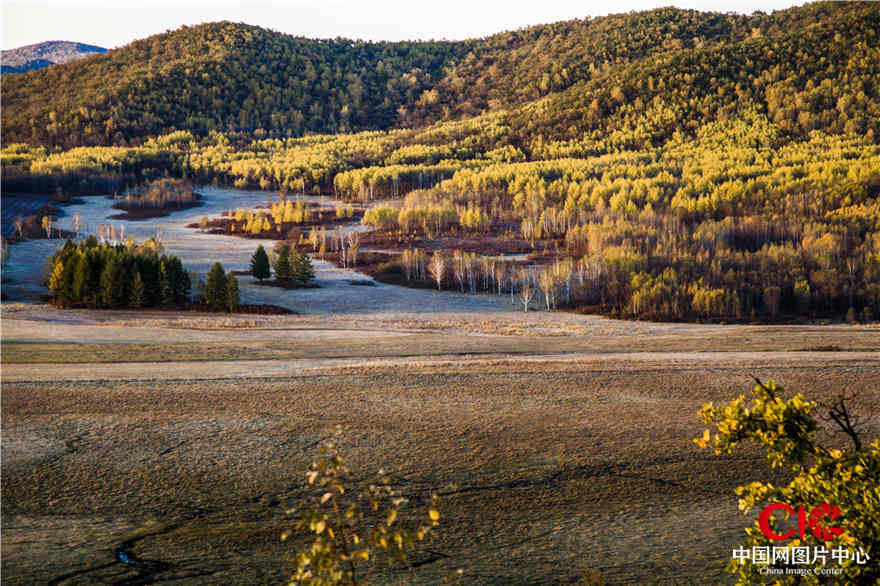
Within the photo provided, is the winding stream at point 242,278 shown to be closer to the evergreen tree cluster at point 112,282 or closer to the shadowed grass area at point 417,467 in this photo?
the evergreen tree cluster at point 112,282

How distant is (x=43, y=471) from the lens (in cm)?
1602


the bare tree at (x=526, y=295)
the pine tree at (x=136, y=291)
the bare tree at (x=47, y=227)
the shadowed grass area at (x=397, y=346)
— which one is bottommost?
the bare tree at (x=526, y=295)

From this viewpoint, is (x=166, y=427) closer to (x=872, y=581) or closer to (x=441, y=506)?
(x=441, y=506)

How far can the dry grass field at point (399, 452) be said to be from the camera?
41.4 feet

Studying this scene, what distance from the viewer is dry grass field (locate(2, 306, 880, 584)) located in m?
12.6

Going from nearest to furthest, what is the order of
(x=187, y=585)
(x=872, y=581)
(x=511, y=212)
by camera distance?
(x=872, y=581)
(x=187, y=585)
(x=511, y=212)

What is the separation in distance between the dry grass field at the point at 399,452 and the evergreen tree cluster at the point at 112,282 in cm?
2130

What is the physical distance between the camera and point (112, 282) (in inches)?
2079

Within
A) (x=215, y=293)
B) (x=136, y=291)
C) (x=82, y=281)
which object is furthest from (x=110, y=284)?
(x=215, y=293)

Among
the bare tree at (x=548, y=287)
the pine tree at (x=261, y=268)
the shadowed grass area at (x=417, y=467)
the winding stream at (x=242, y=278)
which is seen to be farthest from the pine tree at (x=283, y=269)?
the shadowed grass area at (x=417, y=467)

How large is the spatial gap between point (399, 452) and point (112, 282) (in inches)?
1738

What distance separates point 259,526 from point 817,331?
37900 millimetres

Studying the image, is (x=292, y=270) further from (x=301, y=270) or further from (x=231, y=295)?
(x=231, y=295)

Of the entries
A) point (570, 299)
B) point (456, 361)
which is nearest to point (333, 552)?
point (456, 361)
